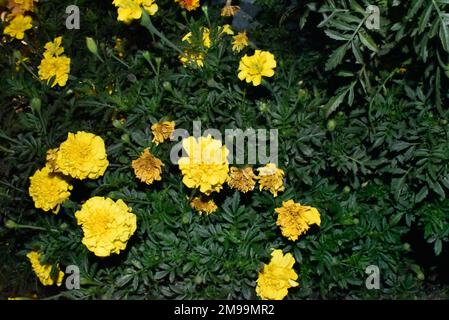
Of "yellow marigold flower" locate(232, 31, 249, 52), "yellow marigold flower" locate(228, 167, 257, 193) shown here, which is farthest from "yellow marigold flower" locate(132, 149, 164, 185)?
"yellow marigold flower" locate(232, 31, 249, 52)

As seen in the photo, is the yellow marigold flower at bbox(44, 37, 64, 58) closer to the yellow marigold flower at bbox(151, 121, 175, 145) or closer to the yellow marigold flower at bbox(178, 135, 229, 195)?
the yellow marigold flower at bbox(151, 121, 175, 145)

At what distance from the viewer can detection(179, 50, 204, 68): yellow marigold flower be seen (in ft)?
6.39

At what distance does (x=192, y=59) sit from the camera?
1.98 metres

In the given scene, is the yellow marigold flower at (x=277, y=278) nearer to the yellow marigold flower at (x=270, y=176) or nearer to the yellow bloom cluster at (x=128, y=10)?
the yellow marigold flower at (x=270, y=176)

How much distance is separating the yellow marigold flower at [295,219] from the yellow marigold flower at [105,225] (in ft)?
1.49

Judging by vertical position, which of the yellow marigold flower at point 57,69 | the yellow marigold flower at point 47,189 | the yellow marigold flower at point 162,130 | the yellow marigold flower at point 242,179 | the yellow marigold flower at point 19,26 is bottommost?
the yellow marigold flower at point 47,189

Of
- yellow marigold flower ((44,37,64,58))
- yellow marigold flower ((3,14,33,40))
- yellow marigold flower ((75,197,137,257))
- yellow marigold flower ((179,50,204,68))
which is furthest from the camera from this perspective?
yellow marigold flower ((3,14,33,40))

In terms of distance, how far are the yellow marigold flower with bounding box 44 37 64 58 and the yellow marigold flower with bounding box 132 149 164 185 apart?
603mm

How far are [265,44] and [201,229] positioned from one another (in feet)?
2.62

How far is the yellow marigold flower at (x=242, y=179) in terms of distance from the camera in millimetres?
1764

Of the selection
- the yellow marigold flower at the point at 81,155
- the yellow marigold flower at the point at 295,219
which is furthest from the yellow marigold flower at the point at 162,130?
the yellow marigold flower at the point at 295,219

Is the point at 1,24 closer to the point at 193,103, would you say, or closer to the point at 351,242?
the point at 193,103

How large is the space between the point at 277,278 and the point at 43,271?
768mm

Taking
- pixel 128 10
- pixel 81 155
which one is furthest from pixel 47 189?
pixel 128 10
